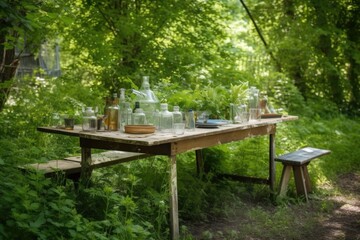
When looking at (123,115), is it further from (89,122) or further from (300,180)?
(300,180)

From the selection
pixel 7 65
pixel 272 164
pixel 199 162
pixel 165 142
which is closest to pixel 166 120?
pixel 165 142

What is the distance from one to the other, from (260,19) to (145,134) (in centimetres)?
1040

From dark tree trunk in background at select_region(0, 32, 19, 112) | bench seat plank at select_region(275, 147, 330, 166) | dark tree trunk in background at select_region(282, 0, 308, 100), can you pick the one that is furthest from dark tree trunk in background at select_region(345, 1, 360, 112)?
dark tree trunk in background at select_region(0, 32, 19, 112)

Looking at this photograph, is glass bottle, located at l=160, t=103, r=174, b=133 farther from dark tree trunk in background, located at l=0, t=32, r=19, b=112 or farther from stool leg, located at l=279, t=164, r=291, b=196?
dark tree trunk in background, located at l=0, t=32, r=19, b=112

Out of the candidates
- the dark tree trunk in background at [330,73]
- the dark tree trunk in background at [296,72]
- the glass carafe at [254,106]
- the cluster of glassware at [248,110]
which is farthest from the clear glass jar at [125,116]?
the dark tree trunk in background at [296,72]

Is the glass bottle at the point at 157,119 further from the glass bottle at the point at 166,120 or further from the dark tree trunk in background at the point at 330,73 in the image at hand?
the dark tree trunk in background at the point at 330,73

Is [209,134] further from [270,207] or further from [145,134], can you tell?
[270,207]

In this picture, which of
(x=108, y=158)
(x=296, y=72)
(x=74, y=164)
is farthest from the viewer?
(x=296, y=72)

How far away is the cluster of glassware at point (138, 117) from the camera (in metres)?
4.20

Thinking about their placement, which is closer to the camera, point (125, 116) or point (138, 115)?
point (138, 115)

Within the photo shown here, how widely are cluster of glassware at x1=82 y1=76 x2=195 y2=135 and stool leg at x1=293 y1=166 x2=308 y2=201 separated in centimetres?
199

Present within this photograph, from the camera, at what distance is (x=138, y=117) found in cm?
417

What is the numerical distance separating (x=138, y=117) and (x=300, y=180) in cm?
264

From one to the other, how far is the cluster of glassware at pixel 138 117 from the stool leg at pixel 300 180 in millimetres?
1992
